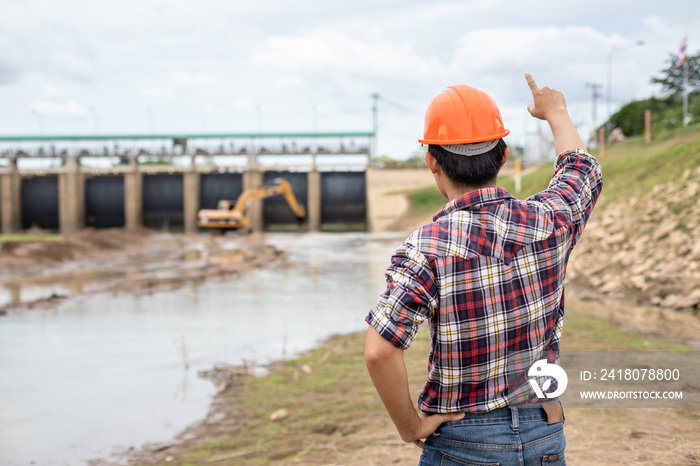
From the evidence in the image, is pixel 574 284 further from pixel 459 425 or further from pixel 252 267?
pixel 459 425

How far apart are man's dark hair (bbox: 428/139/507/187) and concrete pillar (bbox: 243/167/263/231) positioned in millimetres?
44450

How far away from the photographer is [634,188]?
1648 centimetres

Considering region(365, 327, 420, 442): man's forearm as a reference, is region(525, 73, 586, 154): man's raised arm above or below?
above

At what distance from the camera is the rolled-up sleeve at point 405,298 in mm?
1769

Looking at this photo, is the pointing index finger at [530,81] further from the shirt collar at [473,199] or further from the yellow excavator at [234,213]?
the yellow excavator at [234,213]

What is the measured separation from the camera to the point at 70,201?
48.3 metres

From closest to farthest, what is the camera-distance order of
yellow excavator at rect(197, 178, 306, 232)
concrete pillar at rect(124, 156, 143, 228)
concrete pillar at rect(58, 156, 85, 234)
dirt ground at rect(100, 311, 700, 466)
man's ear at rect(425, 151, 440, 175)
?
man's ear at rect(425, 151, 440, 175) < dirt ground at rect(100, 311, 700, 466) < yellow excavator at rect(197, 178, 306, 232) < concrete pillar at rect(124, 156, 143, 228) < concrete pillar at rect(58, 156, 85, 234)

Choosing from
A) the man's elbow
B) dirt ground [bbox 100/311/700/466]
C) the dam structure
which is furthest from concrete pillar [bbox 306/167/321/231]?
the man's elbow

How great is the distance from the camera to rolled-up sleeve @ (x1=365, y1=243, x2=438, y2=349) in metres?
1.77

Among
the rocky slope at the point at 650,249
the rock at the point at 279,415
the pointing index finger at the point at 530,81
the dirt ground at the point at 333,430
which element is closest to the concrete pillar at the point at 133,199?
the rocky slope at the point at 650,249

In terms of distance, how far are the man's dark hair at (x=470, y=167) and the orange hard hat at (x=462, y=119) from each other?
5 centimetres

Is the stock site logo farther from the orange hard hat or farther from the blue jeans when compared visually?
the orange hard hat

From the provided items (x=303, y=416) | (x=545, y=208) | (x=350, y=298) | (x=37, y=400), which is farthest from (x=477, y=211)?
(x=350, y=298)

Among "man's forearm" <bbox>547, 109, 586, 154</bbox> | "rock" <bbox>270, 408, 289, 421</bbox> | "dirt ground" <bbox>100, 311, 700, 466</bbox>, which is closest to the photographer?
"man's forearm" <bbox>547, 109, 586, 154</bbox>
